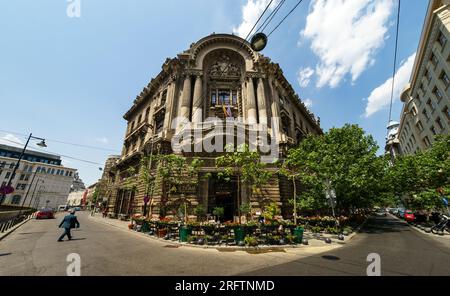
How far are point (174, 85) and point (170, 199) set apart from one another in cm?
1523

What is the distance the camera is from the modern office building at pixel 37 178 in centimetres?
6347

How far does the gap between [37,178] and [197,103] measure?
8188 cm

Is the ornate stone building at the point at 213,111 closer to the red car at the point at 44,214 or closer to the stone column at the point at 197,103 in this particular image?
the stone column at the point at 197,103

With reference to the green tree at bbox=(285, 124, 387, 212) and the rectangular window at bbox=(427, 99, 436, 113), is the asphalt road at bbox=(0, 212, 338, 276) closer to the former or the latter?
the green tree at bbox=(285, 124, 387, 212)

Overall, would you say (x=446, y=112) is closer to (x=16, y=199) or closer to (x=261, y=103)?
(x=261, y=103)

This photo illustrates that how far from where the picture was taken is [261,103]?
2361 cm

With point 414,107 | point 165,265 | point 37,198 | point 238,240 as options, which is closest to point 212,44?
→ point 238,240

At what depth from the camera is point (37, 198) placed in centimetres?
6706

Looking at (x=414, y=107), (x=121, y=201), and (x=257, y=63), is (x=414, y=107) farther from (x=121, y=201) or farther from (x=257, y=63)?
(x=121, y=201)

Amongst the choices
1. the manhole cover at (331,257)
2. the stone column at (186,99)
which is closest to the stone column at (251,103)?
the stone column at (186,99)

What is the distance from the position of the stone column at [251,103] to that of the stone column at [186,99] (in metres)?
7.62

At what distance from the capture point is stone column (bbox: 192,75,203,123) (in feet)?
71.6

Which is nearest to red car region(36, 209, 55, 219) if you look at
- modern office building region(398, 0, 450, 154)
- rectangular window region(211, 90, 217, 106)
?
rectangular window region(211, 90, 217, 106)

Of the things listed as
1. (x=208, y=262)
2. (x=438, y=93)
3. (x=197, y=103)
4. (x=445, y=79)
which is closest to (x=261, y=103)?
(x=197, y=103)
